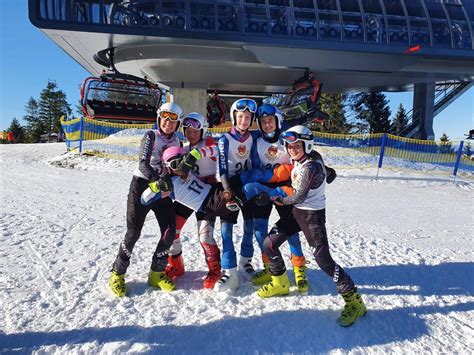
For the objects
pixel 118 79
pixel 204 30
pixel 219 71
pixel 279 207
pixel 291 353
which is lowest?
pixel 291 353

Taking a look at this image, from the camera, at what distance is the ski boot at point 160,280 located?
346 centimetres

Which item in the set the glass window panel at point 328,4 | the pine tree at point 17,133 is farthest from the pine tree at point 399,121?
the pine tree at point 17,133

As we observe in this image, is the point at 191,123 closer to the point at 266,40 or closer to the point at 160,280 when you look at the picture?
the point at 160,280

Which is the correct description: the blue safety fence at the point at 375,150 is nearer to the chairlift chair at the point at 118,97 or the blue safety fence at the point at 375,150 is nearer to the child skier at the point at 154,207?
the chairlift chair at the point at 118,97

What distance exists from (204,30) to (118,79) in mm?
Answer: 5187

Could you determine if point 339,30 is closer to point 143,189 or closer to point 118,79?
point 118,79

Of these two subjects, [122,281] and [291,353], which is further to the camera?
[122,281]

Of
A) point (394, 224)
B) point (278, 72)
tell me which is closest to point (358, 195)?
point (394, 224)

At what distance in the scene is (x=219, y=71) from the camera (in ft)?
67.8

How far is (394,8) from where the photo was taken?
2031 cm

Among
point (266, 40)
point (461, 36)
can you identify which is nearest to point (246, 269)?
point (266, 40)

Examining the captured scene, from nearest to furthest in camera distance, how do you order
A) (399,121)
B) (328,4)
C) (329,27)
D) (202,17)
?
(202,17)
(329,27)
(328,4)
(399,121)

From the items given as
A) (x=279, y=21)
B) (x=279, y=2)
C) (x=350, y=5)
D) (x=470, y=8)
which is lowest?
(x=279, y=21)

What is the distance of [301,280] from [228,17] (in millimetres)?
17031
